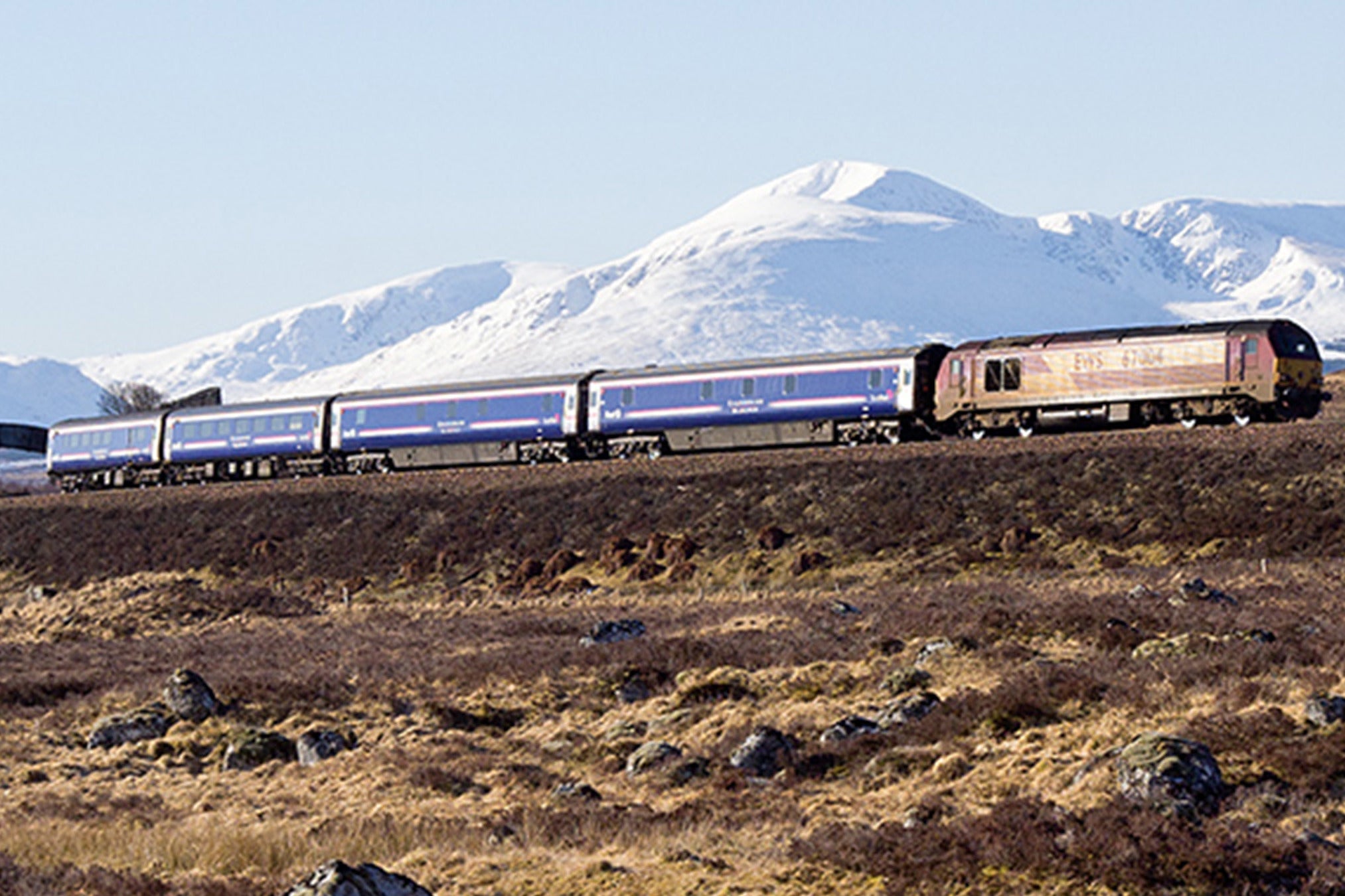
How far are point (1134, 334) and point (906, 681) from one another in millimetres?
31765

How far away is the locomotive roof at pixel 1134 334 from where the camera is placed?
54.0 metres

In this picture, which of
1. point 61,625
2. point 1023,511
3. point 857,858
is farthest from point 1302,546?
point 61,625

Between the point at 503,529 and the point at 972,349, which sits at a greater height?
the point at 972,349

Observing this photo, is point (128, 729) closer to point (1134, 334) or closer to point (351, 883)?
point (351, 883)

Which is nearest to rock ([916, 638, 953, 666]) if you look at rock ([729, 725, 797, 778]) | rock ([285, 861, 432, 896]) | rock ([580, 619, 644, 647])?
rock ([729, 725, 797, 778])

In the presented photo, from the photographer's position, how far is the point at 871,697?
2684 centimetres

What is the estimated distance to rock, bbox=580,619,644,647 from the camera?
3534 centimetres

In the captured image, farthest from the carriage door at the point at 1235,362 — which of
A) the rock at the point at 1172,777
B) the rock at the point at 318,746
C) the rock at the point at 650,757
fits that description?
the rock at the point at 1172,777

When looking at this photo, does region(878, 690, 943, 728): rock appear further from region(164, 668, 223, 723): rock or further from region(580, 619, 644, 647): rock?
region(164, 668, 223, 723): rock

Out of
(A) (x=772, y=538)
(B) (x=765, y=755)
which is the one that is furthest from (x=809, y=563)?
(B) (x=765, y=755)

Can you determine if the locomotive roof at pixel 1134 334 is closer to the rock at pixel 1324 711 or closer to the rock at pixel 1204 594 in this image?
the rock at pixel 1204 594

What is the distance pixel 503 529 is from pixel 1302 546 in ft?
79.5

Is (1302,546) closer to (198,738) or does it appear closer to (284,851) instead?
(198,738)

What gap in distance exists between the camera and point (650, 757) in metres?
24.5
